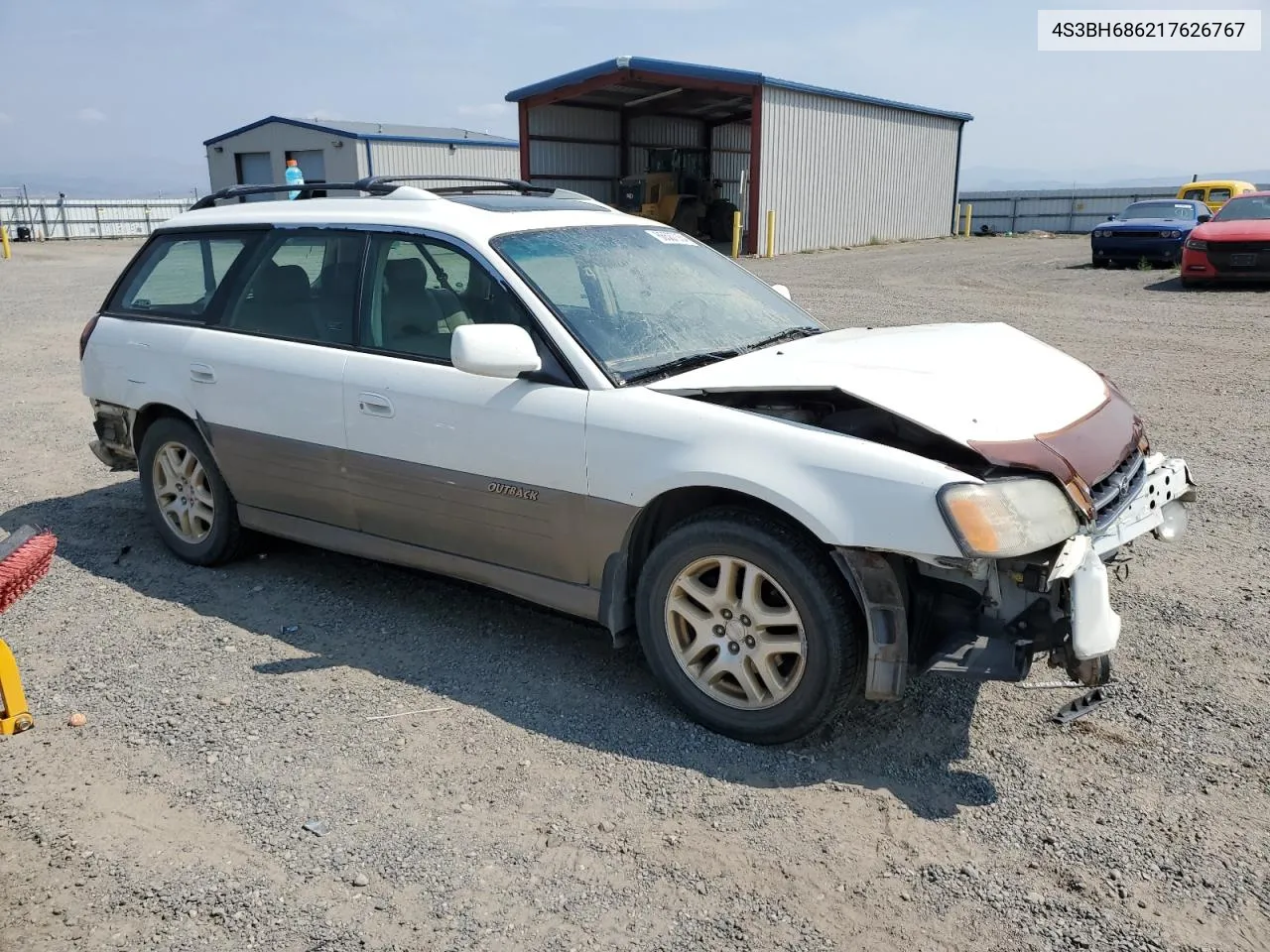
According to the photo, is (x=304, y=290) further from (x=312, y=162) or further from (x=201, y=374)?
(x=312, y=162)

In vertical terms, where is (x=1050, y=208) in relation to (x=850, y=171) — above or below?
below

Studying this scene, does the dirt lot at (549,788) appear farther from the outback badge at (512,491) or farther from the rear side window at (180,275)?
the rear side window at (180,275)

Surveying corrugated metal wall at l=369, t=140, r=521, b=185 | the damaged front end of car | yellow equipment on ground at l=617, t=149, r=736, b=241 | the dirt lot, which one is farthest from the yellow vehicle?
the damaged front end of car

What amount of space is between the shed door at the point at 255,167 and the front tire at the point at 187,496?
112 feet

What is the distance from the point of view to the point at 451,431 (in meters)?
4.00

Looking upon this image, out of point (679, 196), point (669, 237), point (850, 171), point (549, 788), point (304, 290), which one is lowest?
point (549, 788)

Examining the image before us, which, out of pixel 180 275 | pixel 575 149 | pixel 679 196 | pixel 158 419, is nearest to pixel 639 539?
pixel 158 419

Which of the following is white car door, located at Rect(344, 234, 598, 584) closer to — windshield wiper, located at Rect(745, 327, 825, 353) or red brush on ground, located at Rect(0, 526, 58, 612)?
windshield wiper, located at Rect(745, 327, 825, 353)

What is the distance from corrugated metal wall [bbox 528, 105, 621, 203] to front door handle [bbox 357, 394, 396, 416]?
24.2m

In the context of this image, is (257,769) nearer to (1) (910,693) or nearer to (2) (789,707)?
(2) (789,707)

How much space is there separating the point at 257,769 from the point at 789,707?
1788mm

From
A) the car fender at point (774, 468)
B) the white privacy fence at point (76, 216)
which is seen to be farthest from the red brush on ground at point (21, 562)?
the white privacy fence at point (76, 216)

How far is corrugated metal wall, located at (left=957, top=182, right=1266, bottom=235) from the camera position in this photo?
36.8 metres

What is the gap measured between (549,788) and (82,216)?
4279 cm
